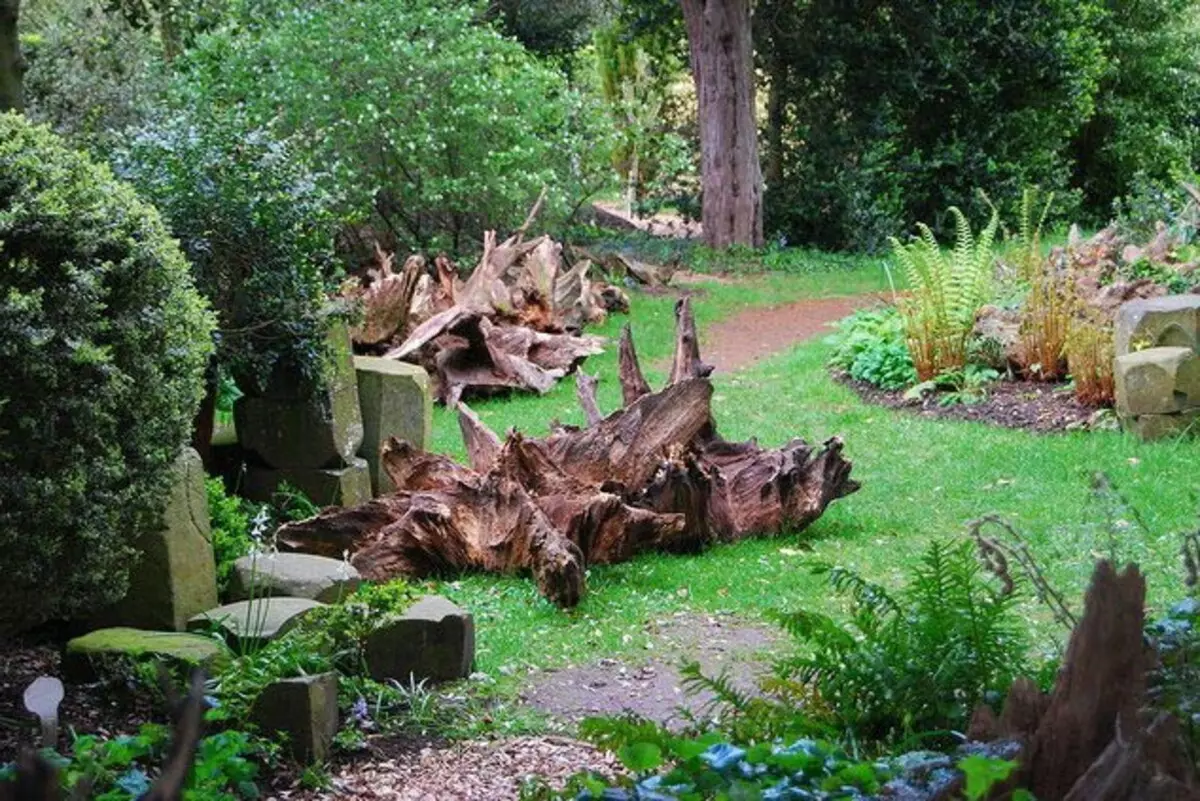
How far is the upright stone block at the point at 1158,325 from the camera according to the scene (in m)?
10.9

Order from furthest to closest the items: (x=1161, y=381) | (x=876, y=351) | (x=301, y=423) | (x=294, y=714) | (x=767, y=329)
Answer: (x=767, y=329) → (x=876, y=351) → (x=1161, y=381) → (x=301, y=423) → (x=294, y=714)

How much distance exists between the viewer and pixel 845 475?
8625 mm

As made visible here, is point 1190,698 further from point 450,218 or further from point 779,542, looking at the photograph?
point 450,218

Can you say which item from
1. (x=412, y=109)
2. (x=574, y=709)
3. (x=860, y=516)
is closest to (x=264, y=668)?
(x=574, y=709)

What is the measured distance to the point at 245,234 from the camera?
8.07 metres

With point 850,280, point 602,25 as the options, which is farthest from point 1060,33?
point 602,25

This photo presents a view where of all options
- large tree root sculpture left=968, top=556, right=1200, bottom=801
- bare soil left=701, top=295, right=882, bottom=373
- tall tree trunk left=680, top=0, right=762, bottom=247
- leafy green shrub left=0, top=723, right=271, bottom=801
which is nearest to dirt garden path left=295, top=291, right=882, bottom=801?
leafy green shrub left=0, top=723, right=271, bottom=801

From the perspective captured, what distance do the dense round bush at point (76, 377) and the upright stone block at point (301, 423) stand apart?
232 cm

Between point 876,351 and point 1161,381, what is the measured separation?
345 cm

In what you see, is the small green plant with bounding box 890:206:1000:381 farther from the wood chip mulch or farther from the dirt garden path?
the wood chip mulch

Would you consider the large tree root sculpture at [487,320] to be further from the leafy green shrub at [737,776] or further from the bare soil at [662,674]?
the leafy green shrub at [737,776]

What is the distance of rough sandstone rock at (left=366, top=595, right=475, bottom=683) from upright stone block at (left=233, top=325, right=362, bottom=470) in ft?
7.58

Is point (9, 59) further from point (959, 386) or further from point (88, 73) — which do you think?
point (88, 73)

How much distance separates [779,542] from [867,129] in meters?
17.7
